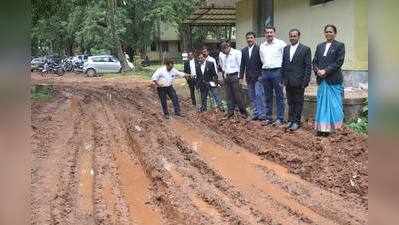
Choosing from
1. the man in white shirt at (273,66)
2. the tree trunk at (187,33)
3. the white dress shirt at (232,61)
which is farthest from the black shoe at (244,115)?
the tree trunk at (187,33)

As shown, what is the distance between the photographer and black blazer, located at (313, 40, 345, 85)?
884 centimetres

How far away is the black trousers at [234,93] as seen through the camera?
507 inches

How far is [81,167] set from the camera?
338 inches

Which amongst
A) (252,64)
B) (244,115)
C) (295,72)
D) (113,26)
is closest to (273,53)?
(252,64)

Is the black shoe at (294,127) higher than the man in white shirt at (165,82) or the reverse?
the reverse

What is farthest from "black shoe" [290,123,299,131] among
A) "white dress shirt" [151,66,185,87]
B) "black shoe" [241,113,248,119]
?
"white dress shirt" [151,66,185,87]

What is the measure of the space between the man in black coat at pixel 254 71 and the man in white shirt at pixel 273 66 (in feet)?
1.14

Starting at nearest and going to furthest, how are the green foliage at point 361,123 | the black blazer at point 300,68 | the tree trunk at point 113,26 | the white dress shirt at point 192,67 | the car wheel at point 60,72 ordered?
1. the green foliage at point 361,123
2. the black blazer at point 300,68
3. the white dress shirt at point 192,67
4. the tree trunk at point 113,26
5. the car wheel at point 60,72

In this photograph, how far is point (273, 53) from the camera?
35.7ft

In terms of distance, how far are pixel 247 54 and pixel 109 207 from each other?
6.29m

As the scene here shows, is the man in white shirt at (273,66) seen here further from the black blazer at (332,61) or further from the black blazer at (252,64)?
the black blazer at (332,61)
